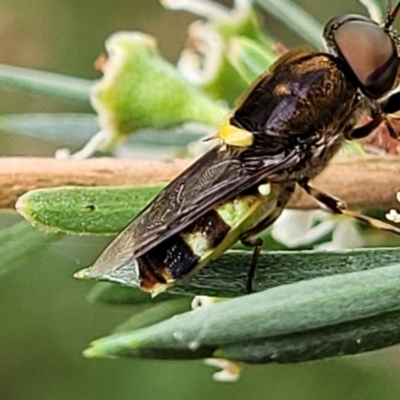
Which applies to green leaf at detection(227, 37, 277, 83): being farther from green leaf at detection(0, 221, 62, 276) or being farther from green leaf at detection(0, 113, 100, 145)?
green leaf at detection(0, 221, 62, 276)

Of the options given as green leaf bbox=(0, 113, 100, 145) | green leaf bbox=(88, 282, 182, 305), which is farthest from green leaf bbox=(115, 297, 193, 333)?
green leaf bbox=(0, 113, 100, 145)

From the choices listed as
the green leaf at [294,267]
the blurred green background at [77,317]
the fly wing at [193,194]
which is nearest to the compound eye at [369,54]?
the fly wing at [193,194]

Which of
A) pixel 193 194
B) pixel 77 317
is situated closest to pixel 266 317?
pixel 193 194

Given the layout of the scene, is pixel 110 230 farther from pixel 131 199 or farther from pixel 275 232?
pixel 275 232

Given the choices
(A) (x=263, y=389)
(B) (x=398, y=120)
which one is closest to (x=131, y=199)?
(B) (x=398, y=120)

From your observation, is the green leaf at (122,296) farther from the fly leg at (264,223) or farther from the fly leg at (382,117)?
the fly leg at (382,117)
